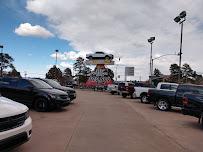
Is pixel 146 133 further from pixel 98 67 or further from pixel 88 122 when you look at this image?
pixel 98 67

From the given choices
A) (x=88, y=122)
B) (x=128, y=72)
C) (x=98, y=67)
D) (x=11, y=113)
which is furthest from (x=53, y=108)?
(x=128, y=72)

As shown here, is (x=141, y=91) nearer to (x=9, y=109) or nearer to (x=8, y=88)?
(x=8, y=88)

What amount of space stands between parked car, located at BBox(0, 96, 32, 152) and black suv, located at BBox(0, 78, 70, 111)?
30.6 ft

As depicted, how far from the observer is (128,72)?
88750mm

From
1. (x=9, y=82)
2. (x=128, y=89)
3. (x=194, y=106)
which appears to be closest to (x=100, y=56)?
(x=128, y=89)

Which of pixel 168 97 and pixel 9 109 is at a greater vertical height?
pixel 168 97

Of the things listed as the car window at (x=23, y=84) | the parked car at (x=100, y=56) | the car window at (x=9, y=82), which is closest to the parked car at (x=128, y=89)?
the car window at (x=23, y=84)

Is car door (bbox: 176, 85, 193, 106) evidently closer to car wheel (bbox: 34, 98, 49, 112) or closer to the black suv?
the black suv

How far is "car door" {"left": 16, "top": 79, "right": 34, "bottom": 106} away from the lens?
55.5 feet

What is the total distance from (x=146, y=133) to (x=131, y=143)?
2.09 meters

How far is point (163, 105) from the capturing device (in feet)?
68.7

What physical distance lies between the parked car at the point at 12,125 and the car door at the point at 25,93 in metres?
9.73

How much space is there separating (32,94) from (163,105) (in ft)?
27.8

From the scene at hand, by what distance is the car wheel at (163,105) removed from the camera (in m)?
20.8
